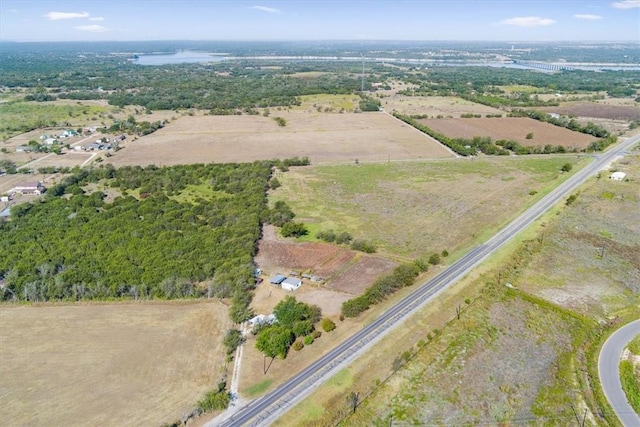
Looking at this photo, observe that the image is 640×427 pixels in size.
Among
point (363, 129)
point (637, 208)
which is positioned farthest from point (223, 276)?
point (363, 129)

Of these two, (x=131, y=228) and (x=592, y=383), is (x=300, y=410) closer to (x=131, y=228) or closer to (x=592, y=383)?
(x=592, y=383)

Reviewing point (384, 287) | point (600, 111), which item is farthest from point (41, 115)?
point (600, 111)

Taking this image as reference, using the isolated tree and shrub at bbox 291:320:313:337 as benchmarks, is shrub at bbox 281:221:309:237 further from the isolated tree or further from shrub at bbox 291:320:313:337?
the isolated tree

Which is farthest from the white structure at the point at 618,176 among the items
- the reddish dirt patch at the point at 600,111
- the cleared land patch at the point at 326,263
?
the reddish dirt patch at the point at 600,111

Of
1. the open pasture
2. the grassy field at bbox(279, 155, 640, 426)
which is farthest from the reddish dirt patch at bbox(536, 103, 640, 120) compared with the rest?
the grassy field at bbox(279, 155, 640, 426)

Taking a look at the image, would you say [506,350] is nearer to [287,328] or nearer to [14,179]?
[287,328]

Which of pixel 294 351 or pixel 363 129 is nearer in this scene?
pixel 294 351

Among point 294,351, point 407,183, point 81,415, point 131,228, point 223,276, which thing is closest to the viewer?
point 81,415
